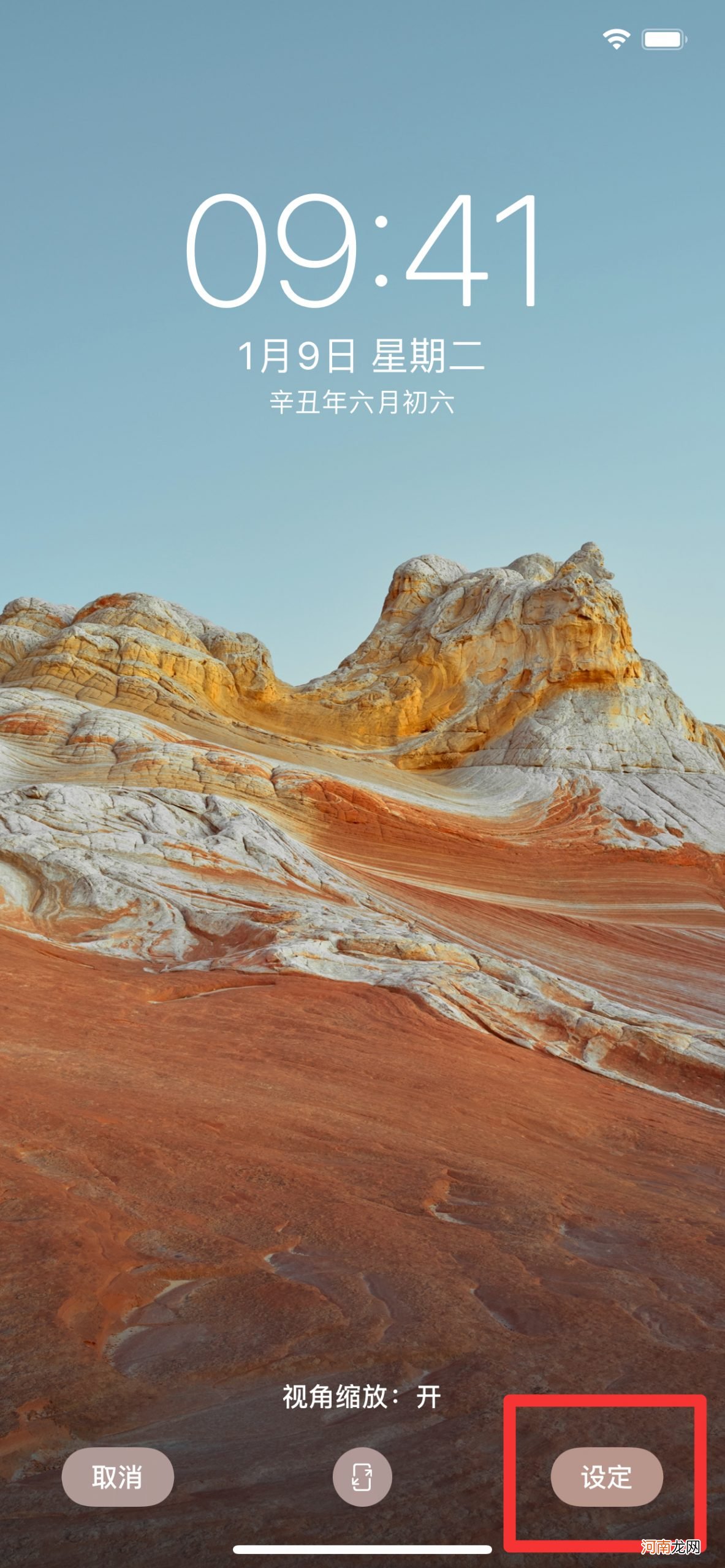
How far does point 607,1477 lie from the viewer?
2467mm

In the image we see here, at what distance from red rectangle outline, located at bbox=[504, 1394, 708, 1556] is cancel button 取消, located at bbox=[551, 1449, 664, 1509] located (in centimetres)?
11

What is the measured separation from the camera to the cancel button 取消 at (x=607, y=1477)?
2404 mm

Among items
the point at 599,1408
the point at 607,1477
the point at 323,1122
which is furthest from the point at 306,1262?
the point at 323,1122

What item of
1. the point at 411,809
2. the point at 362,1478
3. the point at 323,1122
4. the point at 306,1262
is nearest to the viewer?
the point at 362,1478

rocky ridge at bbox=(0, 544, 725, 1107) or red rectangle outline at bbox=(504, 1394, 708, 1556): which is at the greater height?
rocky ridge at bbox=(0, 544, 725, 1107)

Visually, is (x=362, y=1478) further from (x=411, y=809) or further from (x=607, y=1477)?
(x=411, y=809)

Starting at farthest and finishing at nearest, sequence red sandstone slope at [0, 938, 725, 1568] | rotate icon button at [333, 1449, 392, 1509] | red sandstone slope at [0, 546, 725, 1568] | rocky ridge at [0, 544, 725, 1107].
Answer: rocky ridge at [0, 544, 725, 1107], red sandstone slope at [0, 546, 725, 1568], red sandstone slope at [0, 938, 725, 1568], rotate icon button at [333, 1449, 392, 1509]

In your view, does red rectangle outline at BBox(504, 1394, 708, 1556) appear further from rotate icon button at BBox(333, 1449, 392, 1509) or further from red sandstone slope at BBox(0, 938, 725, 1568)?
rotate icon button at BBox(333, 1449, 392, 1509)

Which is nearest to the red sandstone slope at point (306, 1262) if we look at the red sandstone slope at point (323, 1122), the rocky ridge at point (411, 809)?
the red sandstone slope at point (323, 1122)

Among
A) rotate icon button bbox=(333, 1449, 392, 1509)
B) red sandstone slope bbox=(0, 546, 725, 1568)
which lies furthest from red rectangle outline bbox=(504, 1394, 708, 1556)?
rotate icon button bbox=(333, 1449, 392, 1509)

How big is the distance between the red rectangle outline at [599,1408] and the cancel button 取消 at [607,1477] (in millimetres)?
108

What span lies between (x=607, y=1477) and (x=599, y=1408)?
18.0 inches

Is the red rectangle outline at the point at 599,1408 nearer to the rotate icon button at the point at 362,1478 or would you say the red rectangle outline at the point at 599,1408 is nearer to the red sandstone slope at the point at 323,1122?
the red sandstone slope at the point at 323,1122

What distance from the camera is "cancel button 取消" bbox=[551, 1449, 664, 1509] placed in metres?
2.40
